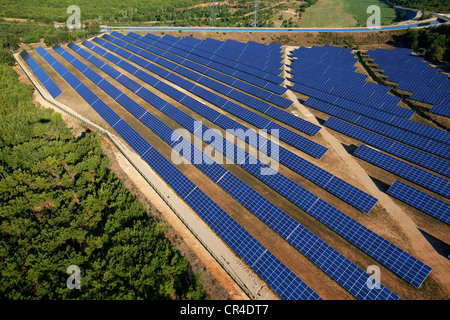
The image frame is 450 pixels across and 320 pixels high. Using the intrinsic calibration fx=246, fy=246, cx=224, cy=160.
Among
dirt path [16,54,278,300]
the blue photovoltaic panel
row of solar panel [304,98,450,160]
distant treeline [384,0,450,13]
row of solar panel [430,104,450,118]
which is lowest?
dirt path [16,54,278,300]

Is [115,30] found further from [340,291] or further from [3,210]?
[340,291]

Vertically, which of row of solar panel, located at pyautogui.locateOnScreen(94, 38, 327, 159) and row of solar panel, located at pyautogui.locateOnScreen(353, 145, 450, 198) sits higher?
row of solar panel, located at pyautogui.locateOnScreen(94, 38, 327, 159)

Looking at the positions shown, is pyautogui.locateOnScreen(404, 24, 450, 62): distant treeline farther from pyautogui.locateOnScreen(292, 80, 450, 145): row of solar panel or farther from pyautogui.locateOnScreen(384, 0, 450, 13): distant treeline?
pyautogui.locateOnScreen(384, 0, 450, 13): distant treeline

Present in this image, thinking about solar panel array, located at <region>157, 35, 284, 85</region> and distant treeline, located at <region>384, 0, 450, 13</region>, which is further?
distant treeline, located at <region>384, 0, 450, 13</region>

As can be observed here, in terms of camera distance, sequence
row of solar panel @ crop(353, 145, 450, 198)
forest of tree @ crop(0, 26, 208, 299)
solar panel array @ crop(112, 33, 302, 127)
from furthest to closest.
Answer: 1. solar panel array @ crop(112, 33, 302, 127)
2. row of solar panel @ crop(353, 145, 450, 198)
3. forest of tree @ crop(0, 26, 208, 299)

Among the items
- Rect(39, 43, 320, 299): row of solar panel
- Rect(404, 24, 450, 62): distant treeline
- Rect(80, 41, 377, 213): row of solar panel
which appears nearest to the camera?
Rect(39, 43, 320, 299): row of solar panel

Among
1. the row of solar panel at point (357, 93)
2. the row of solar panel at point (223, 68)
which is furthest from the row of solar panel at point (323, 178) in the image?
the row of solar panel at point (357, 93)

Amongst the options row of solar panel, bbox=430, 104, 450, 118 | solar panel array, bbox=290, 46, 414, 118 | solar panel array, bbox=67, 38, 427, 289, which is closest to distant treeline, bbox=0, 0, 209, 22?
solar panel array, bbox=290, 46, 414, 118

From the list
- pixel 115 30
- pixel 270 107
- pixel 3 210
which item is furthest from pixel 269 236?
pixel 115 30
